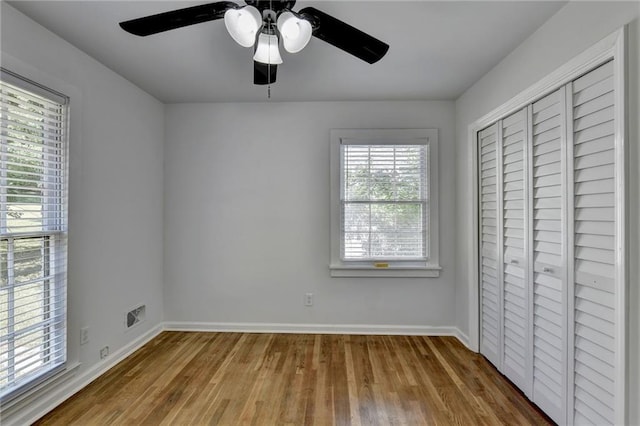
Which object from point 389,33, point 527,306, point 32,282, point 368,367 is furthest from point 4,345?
point 527,306

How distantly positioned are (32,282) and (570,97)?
338cm

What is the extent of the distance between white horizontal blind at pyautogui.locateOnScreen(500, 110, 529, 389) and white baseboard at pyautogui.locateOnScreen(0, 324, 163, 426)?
3.18 meters

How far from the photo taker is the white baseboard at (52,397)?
6.08 feet

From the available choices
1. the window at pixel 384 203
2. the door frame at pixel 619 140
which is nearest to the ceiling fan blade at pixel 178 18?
the door frame at pixel 619 140

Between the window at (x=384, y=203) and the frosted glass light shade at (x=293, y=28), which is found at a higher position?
the frosted glass light shade at (x=293, y=28)

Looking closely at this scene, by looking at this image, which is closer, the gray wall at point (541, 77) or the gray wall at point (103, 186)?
the gray wall at point (541, 77)

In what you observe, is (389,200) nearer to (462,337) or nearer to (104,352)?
(462,337)

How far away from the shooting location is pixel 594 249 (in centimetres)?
163

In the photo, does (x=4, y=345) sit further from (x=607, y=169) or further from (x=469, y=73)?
(x=469, y=73)

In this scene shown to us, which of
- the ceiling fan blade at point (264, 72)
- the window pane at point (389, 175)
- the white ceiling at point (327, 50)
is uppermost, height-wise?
the white ceiling at point (327, 50)

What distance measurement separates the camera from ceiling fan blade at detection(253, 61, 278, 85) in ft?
5.61

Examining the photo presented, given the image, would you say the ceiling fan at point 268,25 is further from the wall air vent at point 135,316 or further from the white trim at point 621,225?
the wall air vent at point 135,316

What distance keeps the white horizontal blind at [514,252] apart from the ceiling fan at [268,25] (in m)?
1.38

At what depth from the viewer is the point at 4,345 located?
1812 millimetres
